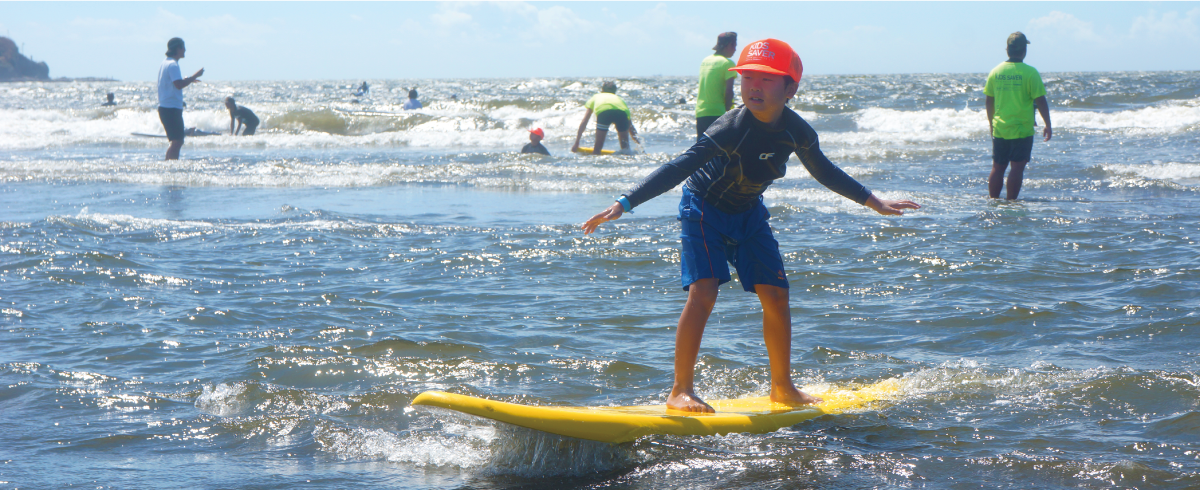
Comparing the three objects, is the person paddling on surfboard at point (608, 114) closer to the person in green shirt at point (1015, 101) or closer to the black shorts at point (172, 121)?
the black shorts at point (172, 121)

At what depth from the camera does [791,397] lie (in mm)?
3342

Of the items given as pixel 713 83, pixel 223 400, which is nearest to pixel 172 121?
pixel 713 83

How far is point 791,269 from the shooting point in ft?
19.1

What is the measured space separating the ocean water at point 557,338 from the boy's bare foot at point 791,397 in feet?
0.51

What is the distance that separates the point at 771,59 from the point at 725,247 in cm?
68

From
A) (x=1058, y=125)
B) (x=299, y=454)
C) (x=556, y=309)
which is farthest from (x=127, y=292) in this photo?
(x=1058, y=125)

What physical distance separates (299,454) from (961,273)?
416 centimetres

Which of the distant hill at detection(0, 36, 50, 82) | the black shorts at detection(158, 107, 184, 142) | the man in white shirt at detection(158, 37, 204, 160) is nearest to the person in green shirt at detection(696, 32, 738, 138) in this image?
the man in white shirt at detection(158, 37, 204, 160)

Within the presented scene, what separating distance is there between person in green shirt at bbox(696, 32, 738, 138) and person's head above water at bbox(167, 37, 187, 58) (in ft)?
23.3

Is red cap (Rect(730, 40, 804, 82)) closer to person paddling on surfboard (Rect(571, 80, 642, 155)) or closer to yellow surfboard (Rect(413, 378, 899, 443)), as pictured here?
yellow surfboard (Rect(413, 378, 899, 443))

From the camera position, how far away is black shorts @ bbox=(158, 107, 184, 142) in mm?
12211

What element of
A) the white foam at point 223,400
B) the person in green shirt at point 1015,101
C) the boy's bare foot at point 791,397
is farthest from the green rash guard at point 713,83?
the white foam at point 223,400

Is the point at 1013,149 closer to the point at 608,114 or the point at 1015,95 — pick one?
the point at 1015,95

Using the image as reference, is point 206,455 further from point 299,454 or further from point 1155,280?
point 1155,280
